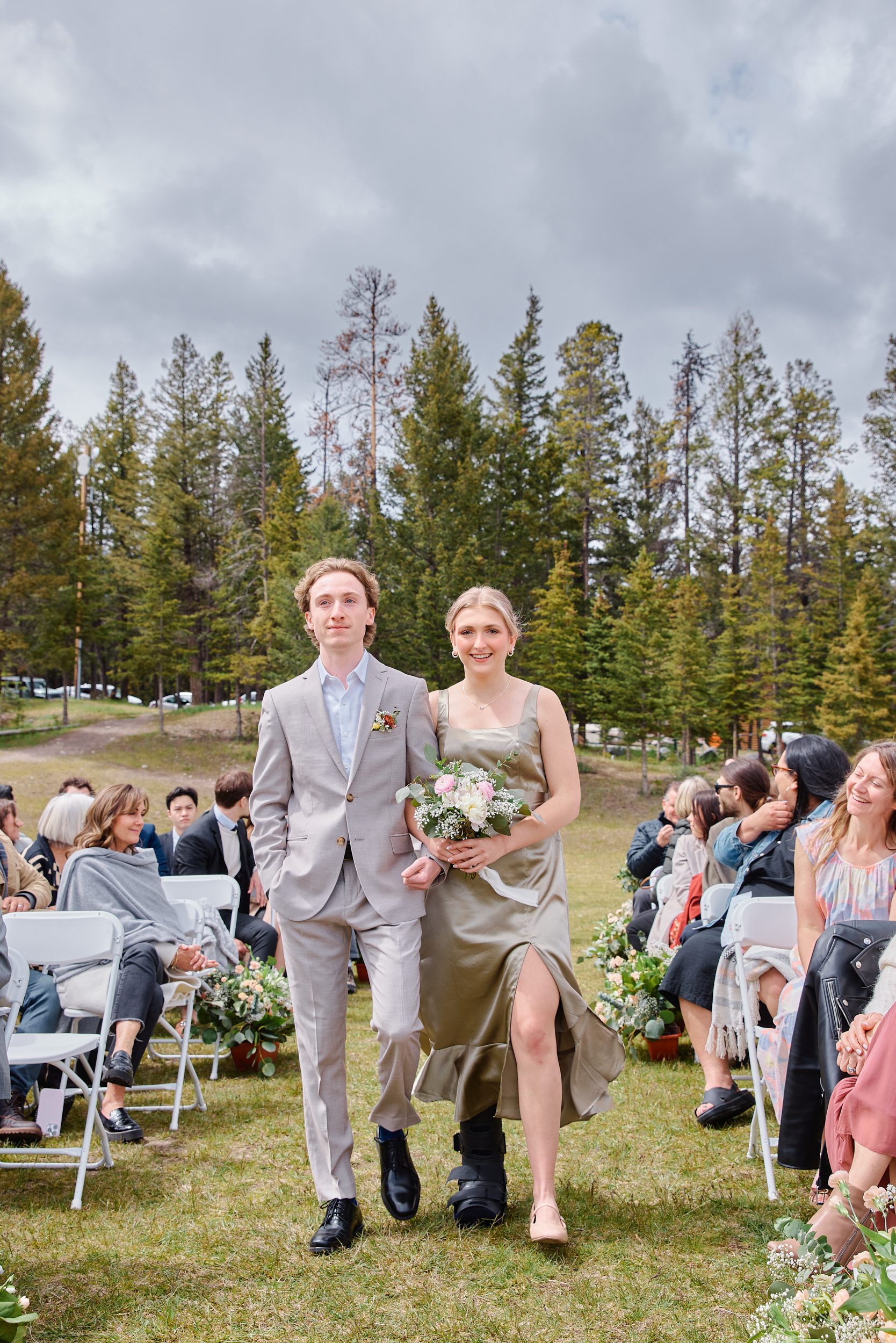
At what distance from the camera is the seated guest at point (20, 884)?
5371mm

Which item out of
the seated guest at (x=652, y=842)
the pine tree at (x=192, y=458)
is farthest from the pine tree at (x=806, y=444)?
the seated guest at (x=652, y=842)

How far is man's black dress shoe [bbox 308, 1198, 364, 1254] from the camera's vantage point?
317 cm

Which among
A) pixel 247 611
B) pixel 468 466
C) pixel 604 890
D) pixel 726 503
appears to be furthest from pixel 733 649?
pixel 604 890

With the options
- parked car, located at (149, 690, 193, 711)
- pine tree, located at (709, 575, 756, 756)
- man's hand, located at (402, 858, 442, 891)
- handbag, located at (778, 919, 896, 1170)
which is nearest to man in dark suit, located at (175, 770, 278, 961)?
man's hand, located at (402, 858, 442, 891)

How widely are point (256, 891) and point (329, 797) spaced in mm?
4479

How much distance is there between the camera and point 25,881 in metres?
5.81

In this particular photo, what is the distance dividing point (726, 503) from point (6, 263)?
27.5 m

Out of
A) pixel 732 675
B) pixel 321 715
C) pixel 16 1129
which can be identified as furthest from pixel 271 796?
pixel 732 675

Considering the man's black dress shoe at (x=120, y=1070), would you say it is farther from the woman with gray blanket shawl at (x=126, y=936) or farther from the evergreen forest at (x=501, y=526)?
the evergreen forest at (x=501, y=526)

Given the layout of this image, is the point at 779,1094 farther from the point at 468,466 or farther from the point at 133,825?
the point at 468,466

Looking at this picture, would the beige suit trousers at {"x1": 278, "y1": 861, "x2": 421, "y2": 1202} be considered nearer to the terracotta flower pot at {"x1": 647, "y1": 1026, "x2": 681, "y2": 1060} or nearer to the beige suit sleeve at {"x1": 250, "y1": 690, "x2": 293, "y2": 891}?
the beige suit sleeve at {"x1": 250, "y1": 690, "x2": 293, "y2": 891}

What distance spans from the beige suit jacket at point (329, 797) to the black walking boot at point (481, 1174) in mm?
782

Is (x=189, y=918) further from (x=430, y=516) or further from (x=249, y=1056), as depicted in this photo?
(x=430, y=516)

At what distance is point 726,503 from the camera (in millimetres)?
→ 40656
